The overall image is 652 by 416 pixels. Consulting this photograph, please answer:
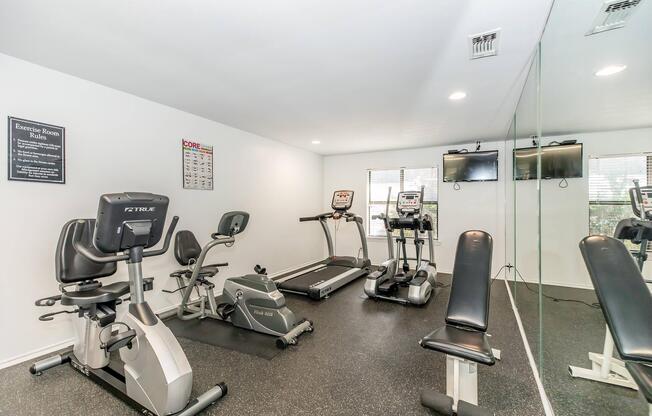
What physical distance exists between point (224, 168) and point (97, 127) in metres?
1.56

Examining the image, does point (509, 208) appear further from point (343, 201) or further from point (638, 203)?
point (638, 203)

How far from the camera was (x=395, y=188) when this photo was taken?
239 inches

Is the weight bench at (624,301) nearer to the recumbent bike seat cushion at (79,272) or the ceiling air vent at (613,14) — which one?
the ceiling air vent at (613,14)

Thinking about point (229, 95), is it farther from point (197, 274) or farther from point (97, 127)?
point (197, 274)

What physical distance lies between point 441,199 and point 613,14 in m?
4.36

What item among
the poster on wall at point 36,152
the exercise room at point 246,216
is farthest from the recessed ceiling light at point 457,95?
the poster on wall at point 36,152

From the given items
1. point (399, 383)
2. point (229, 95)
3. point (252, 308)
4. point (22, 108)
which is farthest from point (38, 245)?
point (399, 383)

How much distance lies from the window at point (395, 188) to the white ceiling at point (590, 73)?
3.41 m

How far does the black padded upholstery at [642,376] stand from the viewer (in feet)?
3.31

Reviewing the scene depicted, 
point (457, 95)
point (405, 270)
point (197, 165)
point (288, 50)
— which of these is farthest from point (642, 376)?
point (197, 165)

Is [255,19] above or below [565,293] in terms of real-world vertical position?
above

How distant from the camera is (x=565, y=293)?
183cm

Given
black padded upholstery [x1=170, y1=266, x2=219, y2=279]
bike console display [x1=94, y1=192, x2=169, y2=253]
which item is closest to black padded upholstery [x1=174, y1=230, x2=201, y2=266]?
black padded upholstery [x1=170, y1=266, x2=219, y2=279]

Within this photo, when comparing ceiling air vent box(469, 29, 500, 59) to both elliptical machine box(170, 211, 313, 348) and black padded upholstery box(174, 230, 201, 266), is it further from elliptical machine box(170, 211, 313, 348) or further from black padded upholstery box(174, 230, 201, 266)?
black padded upholstery box(174, 230, 201, 266)
